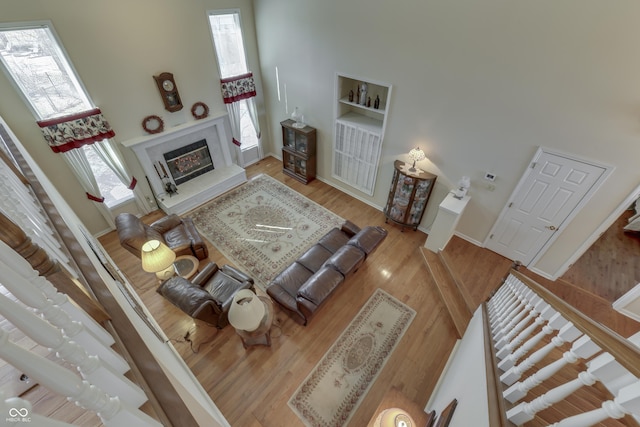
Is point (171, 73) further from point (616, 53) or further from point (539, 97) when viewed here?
point (616, 53)

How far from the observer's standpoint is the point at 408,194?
15.9 ft

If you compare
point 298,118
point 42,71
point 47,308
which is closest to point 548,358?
point 47,308

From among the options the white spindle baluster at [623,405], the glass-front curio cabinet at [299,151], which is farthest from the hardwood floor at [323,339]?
the glass-front curio cabinet at [299,151]

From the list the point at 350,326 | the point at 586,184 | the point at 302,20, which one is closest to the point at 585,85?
the point at 586,184

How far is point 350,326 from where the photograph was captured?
12.5ft

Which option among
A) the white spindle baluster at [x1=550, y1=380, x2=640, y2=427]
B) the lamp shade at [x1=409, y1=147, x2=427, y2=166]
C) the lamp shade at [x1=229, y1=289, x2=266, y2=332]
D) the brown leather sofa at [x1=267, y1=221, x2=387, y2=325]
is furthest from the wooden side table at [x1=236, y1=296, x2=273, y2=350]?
the lamp shade at [x1=409, y1=147, x2=427, y2=166]

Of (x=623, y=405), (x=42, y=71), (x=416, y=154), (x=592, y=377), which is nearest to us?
(x=623, y=405)

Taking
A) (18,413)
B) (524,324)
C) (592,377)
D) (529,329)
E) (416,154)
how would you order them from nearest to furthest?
(18,413) → (592,377) → (529,329) → (524,324) → (416,154)

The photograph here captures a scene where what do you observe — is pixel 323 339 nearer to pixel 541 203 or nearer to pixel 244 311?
pixel 244 311

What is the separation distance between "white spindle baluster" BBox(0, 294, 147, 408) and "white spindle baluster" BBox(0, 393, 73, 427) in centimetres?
18

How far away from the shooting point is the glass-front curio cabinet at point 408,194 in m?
4.68

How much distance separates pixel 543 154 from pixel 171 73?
6.27m

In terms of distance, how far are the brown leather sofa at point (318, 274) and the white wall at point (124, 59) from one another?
12.5ft

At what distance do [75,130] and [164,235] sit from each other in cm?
210
